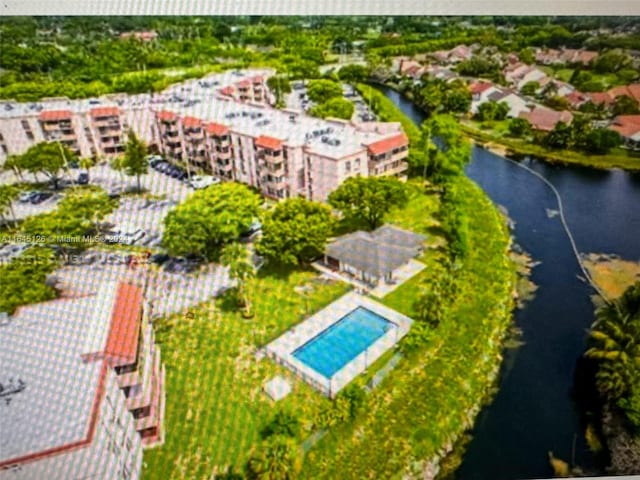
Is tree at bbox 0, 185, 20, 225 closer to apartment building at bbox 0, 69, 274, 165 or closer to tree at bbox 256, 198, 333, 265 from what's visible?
apartment building at bbox 0, 69, 274, 165

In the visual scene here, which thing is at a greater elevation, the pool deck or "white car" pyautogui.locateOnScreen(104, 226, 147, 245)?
"white car" pyautogui.locateOnScreen(104, 226, 147, 245)

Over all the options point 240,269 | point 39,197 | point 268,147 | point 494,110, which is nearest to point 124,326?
point 240,269

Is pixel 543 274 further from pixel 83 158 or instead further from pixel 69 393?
pixel 83 158

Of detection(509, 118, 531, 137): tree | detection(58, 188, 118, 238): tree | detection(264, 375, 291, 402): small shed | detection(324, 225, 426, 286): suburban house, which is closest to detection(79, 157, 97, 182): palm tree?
detection(58, 188, 118, 238): tree

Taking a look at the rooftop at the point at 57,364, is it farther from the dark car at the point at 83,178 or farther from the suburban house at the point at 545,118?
the suburban house at the point at 545,118

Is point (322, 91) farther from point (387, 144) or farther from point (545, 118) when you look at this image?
point (545, 118)

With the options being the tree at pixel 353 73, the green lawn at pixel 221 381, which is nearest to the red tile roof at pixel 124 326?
the green lawn at pixel 221 381
